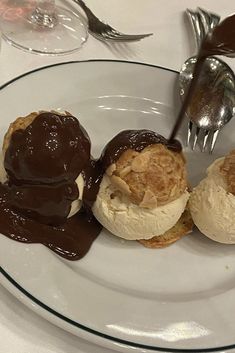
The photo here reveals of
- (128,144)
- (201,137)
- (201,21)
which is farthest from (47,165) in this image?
(201,21)

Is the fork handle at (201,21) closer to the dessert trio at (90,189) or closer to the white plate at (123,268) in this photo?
the white plate at (123,268)

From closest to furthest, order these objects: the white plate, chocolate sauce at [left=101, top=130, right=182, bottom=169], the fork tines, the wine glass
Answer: the white plate < chocolate sauce at [left=101, top=130, right=182, bottom=169] < the fork tines < the wine glass

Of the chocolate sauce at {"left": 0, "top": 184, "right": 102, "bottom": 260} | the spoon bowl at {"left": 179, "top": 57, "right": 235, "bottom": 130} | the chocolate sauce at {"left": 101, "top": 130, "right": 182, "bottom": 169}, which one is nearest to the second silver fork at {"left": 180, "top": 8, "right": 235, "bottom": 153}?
the spoon bowl at {"left": 179, "top": 57, "right": 235, "bottom": 130}

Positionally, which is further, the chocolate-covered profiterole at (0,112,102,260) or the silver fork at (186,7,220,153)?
the silver fork at (186,7,220,153)

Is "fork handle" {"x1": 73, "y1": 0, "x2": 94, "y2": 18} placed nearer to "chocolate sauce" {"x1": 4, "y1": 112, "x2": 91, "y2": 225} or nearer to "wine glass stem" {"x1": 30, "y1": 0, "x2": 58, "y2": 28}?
"wine glass stem" {"x1": 30, "y1": 0, "x2": 58, "y2": 28}

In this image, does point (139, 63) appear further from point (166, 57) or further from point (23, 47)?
point (23, 47)

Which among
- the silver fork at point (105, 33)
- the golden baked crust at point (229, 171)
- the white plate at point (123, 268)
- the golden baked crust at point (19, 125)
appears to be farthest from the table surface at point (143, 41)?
the golden baked crust at point (229, 171)

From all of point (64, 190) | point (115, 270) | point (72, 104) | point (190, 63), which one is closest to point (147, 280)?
point (115, 270)
